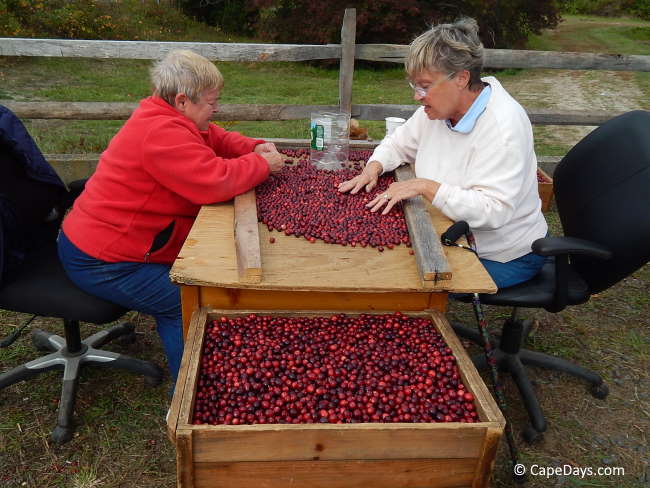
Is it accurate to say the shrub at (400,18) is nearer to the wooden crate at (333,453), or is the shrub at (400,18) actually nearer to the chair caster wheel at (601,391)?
the chair caster wheel at (601,391)

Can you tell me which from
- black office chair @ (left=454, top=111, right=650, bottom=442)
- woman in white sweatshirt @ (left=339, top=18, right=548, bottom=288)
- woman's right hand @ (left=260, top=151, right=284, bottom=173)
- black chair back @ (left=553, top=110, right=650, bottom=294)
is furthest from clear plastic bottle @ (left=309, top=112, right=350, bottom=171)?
black chair back @ (left=553, top=110, right=650, bottom=294)

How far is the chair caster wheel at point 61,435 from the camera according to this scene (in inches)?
112

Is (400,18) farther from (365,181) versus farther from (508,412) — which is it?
(508,412)

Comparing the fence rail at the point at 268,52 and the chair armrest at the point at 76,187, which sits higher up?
the fence rail at the point at 268,52

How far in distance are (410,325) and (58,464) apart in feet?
6.28

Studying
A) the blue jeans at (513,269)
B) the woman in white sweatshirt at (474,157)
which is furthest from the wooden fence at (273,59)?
the blue jeans at (513,269)

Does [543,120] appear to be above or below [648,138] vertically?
below

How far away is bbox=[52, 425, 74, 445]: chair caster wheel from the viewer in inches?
112

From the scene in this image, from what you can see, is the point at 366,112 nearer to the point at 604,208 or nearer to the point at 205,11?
the point at 604,208

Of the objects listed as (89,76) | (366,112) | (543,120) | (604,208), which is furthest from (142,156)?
(89,76)

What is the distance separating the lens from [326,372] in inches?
82.0

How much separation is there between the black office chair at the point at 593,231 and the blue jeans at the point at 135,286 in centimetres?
165

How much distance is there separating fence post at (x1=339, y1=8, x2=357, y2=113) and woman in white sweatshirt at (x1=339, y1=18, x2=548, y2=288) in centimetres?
261

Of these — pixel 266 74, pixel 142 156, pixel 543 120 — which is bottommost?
pixel 266 74
